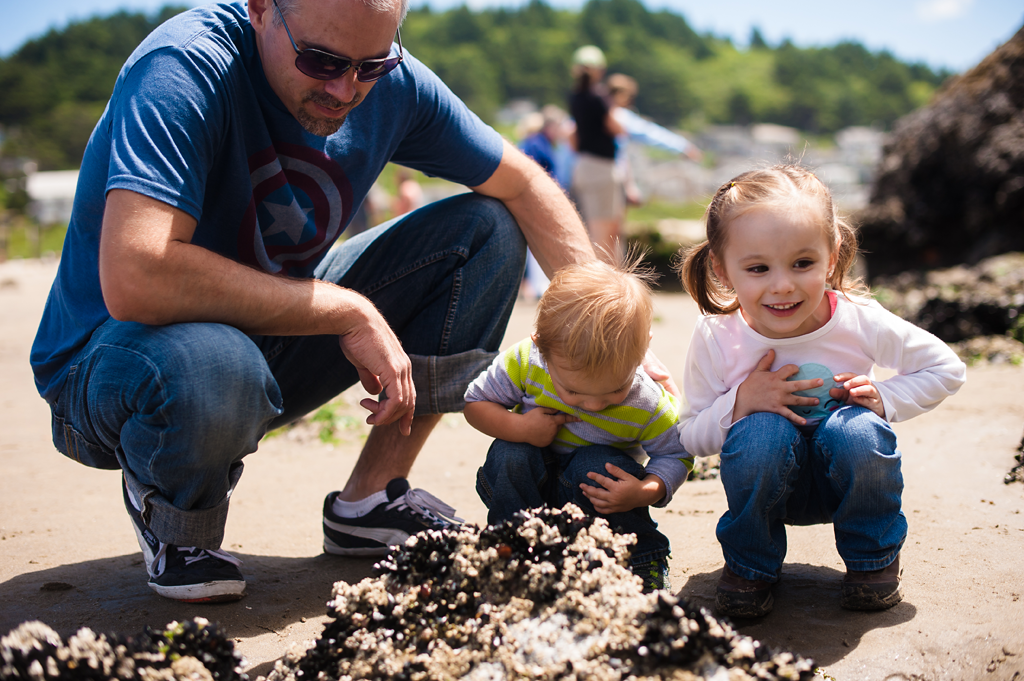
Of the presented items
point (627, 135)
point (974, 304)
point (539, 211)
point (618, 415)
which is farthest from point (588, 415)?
point (627, 135)

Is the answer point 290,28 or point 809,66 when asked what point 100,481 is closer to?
point 290,28

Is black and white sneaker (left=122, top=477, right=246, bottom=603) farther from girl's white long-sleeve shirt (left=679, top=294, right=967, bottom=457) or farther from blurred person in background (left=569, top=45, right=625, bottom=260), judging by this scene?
blurred person in background (left=569, top=45, right=625, bottom=260)

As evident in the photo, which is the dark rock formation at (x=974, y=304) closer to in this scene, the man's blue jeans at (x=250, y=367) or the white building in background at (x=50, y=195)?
the man's blue jeans at (x=250, y=367)

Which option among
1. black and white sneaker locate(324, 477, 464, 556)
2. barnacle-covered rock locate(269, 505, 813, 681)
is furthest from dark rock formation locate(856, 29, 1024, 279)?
barnacle-covered rock locate(269, 505, 813, 681)

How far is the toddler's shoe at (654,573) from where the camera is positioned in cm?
194

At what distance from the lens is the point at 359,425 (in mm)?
4289

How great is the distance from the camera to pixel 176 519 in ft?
6.67

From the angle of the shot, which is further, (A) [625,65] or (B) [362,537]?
(A) [625,65]

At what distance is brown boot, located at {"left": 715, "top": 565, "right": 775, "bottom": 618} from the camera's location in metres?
1.85

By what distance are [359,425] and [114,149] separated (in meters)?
2.56

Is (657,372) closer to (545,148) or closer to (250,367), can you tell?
(250,367)

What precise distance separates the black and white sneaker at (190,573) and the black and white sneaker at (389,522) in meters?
0.39

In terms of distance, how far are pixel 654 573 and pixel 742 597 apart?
0.72 ft

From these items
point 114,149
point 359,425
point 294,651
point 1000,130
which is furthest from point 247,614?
point 1000,130
